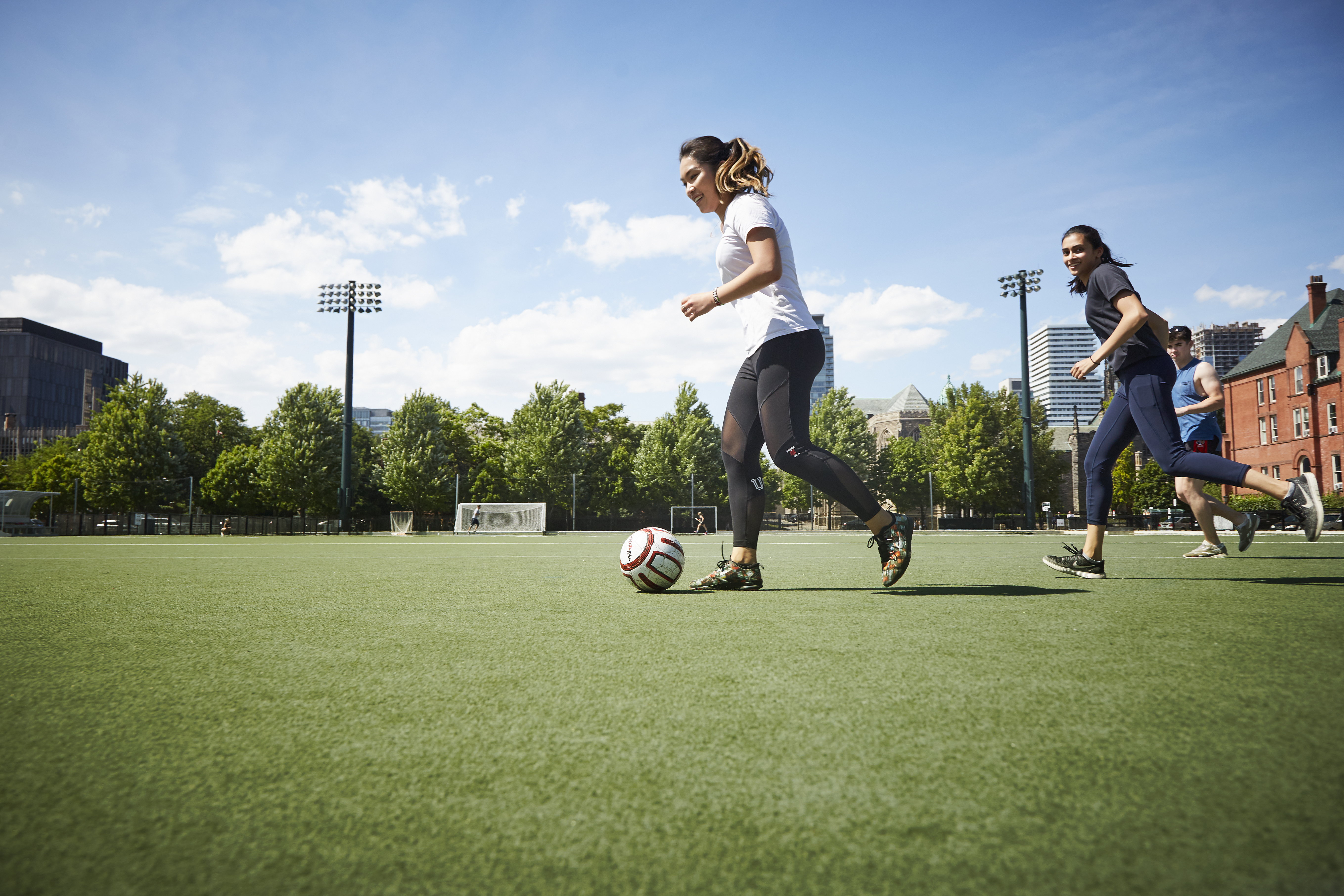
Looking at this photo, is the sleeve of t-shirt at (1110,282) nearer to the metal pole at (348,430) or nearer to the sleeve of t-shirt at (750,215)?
the sleeve of t-shirt at (750,215)

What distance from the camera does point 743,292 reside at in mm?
4262

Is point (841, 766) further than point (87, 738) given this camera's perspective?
No

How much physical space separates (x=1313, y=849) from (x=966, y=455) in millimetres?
55335

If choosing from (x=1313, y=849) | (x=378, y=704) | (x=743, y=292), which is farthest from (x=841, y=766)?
(x=743, y=292)

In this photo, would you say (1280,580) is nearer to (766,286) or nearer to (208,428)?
(766,286)

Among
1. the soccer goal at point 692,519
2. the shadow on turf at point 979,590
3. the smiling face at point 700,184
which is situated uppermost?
the smiling face at point 700,184

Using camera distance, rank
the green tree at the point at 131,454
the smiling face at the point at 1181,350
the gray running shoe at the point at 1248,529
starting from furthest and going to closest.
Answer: the green tree at the point at 131,454 → the smiling face at the point at 1181,350 → the gray running shoe at the point at 1248,529

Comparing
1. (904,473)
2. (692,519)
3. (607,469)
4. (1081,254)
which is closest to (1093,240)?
(1081,254)

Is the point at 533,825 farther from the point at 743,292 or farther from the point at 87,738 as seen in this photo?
the point at 743,292

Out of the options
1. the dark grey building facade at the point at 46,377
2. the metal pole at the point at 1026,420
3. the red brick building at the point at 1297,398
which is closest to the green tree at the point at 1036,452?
the red brick building at the point at 1297,398

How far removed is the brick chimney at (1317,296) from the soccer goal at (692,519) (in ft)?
132

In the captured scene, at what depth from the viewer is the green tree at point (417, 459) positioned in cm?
5150

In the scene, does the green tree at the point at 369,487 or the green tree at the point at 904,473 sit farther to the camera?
the green tree at the point at 904,473

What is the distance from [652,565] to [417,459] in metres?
50.5
